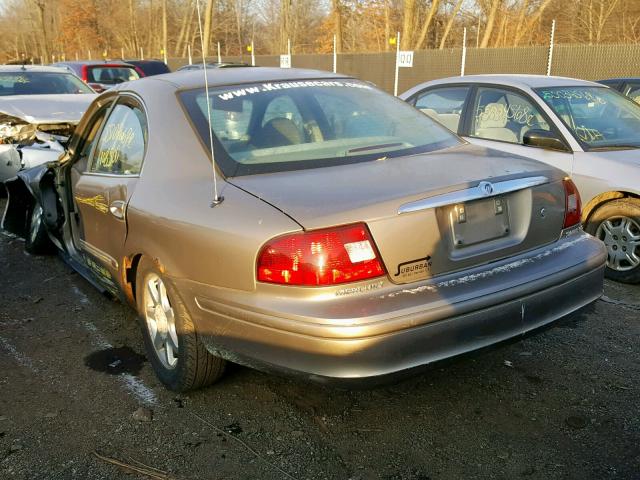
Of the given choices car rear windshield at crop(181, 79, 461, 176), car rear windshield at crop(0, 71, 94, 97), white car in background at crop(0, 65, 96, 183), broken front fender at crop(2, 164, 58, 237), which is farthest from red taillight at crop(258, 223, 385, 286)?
car rear windshield at crop(0, 71, 94, 97)

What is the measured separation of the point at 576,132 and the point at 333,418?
3412mm

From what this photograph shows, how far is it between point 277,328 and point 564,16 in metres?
32.2

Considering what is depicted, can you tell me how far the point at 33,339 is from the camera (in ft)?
12.6

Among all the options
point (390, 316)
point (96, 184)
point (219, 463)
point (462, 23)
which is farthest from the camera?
point (462, 23)

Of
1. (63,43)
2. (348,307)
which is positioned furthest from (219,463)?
(63,43)

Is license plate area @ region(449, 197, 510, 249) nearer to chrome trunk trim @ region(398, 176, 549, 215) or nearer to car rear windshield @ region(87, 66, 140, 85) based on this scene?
chrome trunk trim @ region(398, 176, 549, 215)

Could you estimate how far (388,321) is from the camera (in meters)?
2.28

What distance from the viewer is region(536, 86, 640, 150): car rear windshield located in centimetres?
498

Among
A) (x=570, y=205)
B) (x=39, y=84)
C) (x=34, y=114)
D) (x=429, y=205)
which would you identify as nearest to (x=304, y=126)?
(x=429, y=205)

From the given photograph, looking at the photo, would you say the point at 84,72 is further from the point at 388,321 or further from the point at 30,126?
the point at 388,321

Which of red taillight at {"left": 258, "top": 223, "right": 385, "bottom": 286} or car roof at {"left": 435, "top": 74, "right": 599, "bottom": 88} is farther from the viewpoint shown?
car roof at {"left": 435, "top": 74, "right": 599, "bottom": 88}

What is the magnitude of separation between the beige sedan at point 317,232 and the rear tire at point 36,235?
1957 mm

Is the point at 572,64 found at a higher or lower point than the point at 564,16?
lower

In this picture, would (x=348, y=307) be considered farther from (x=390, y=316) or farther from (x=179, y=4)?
(x=179, y=4)
